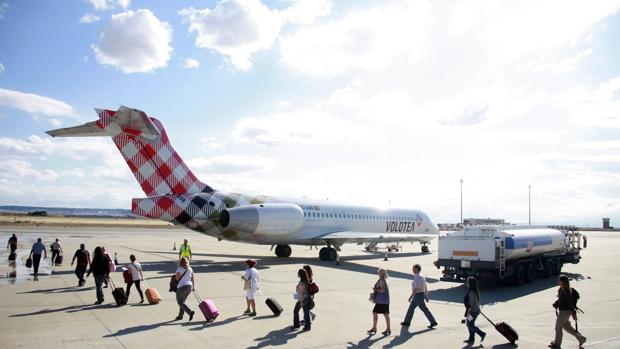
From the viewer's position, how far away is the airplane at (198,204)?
2188 centimetres

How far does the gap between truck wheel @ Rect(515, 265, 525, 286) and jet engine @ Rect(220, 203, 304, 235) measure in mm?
12425

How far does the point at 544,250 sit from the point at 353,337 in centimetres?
1399

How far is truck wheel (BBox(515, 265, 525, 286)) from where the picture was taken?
18.6 metres

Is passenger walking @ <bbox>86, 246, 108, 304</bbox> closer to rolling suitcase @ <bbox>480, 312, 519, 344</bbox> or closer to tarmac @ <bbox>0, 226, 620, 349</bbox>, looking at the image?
tarmac @ <bbox>0, 226, 620, 349</bbox>

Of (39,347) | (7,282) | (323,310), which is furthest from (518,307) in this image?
(7,282)

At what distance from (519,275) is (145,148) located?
16971mm

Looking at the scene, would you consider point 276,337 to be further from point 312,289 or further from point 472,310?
point 472,310

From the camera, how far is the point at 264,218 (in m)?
25.7

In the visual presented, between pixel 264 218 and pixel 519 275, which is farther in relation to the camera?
pixel 264 218

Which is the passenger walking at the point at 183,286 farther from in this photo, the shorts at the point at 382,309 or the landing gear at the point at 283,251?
the landing gear at the point at 283,251

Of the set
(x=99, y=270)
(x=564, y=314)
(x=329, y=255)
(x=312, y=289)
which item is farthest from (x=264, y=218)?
(x=564, y=314)

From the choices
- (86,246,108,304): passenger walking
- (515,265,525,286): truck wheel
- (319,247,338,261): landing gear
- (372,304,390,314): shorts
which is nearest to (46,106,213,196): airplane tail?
(319,247,338,261): landing gear

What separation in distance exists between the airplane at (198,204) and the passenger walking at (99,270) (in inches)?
355

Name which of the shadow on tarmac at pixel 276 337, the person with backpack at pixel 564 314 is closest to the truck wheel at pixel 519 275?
the person with backpack at pixel 564 314
